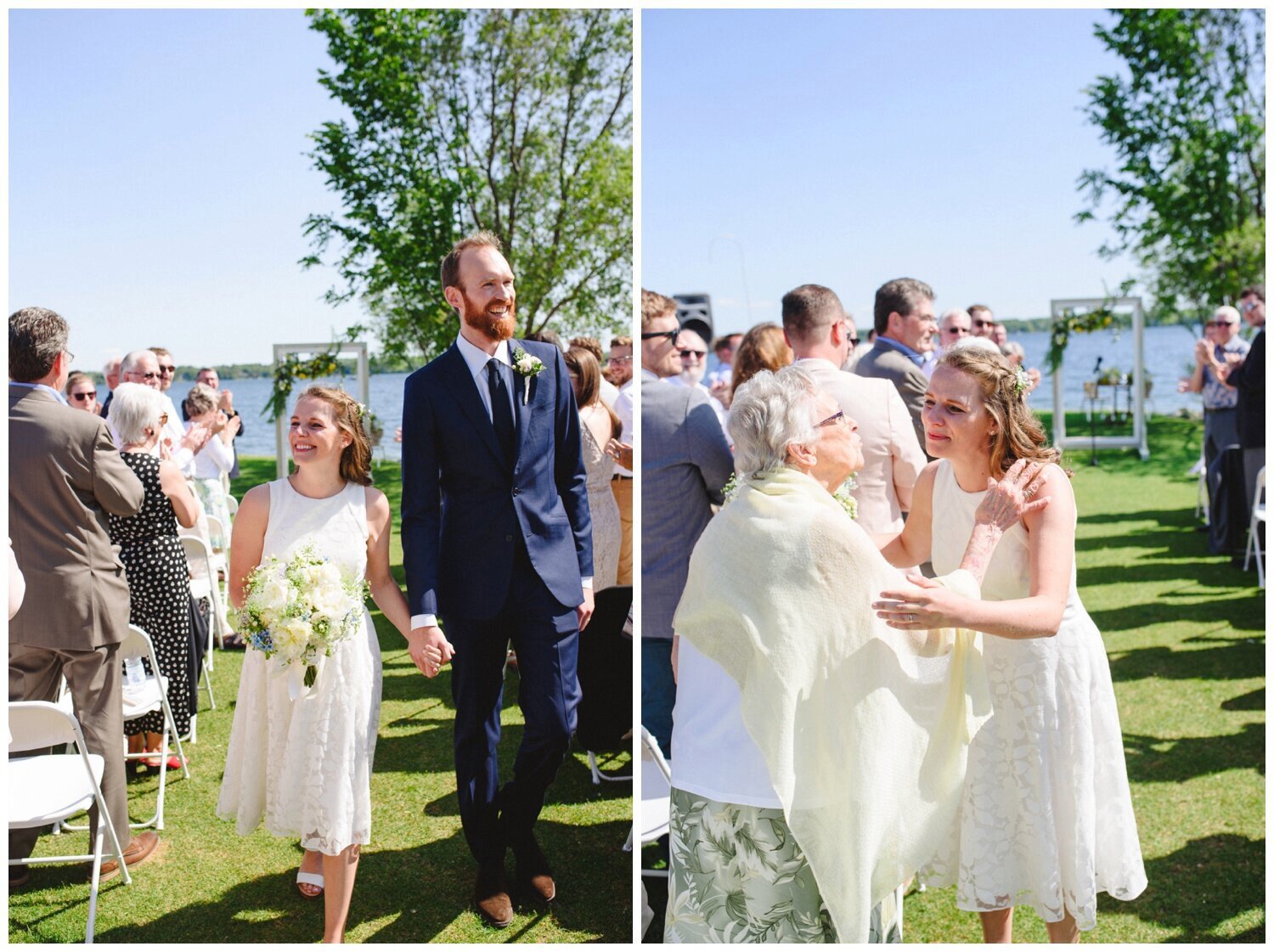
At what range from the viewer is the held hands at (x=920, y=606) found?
2.25 m

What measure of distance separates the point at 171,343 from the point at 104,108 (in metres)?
0.75

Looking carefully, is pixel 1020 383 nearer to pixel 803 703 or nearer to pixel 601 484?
pixel 803 703

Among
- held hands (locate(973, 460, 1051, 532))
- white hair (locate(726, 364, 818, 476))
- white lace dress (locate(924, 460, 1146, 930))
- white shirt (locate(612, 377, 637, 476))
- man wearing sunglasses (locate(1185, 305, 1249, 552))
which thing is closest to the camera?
white hair (locate(726, 364, 818, 476))

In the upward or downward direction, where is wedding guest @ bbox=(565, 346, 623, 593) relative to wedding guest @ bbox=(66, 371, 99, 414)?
downward

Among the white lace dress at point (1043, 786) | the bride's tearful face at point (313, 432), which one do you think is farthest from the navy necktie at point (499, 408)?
the white lace dress at point (1043, 786)

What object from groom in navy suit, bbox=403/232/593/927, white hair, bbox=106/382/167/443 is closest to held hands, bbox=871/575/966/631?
groom in navy suit, bbox=403/232/593/927

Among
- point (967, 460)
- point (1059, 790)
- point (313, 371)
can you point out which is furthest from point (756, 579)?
point (313, 371)

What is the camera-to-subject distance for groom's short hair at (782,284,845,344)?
3.88 metres

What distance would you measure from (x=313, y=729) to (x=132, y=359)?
1.65m

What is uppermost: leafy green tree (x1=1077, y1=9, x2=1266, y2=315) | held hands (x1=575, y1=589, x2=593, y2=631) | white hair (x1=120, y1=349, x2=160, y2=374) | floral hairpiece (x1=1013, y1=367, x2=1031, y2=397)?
leafy green tree (x1=1077, y1=9, x2=1266, y2=315)

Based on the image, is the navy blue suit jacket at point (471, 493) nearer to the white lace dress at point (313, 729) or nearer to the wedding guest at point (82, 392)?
the white lace dress at point (313, 729)

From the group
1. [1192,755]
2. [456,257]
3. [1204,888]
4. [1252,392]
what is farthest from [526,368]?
[1252,392]

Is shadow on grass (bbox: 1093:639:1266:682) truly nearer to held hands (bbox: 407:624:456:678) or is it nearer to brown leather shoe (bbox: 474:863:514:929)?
brown leather shoe (bbox: 474:863:514:929)

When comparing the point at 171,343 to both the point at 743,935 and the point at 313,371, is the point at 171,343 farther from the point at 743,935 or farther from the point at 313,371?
the point at 743,935
